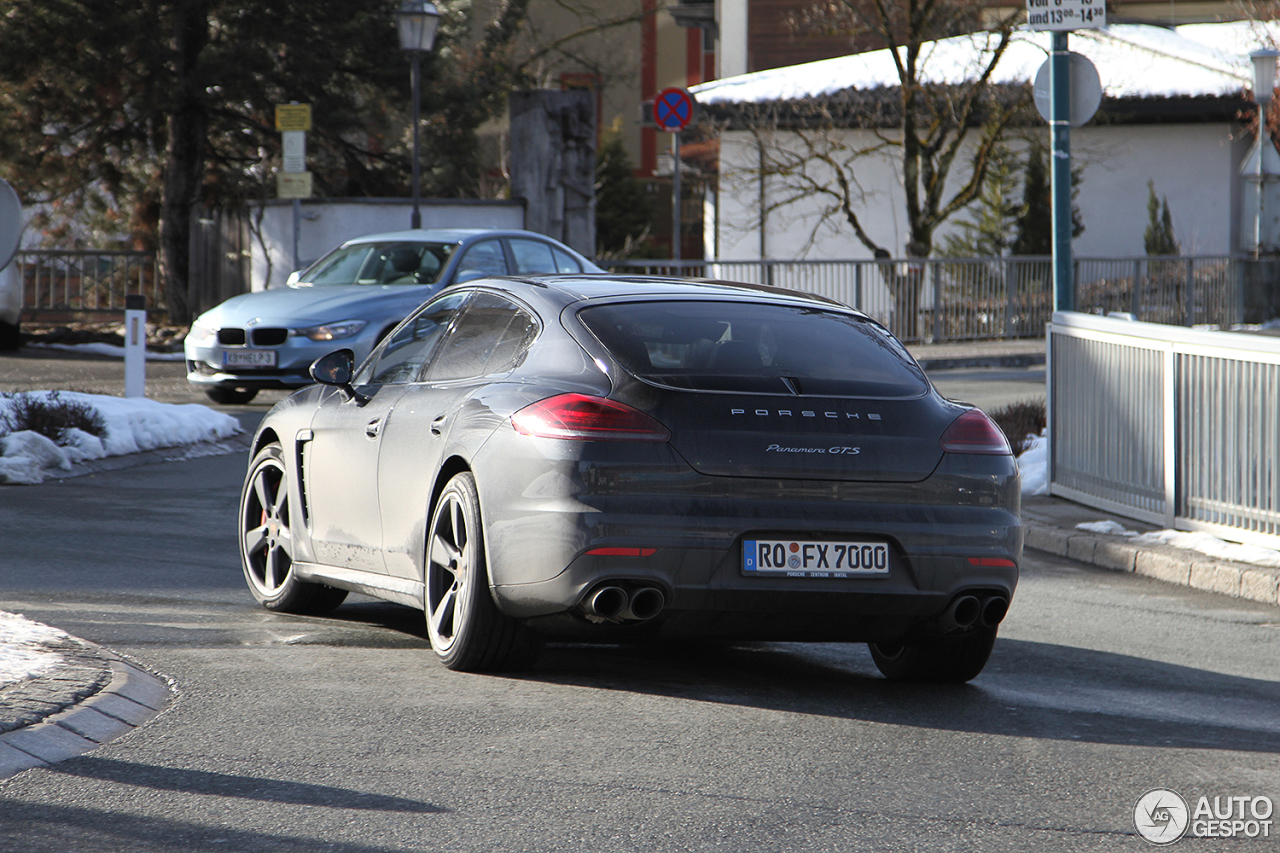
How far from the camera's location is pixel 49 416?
1303 centimetres

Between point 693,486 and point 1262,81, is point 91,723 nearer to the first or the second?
point 693,486

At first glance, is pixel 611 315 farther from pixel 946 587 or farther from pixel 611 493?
pixel 946 587

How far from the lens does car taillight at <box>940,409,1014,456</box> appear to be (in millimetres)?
6051

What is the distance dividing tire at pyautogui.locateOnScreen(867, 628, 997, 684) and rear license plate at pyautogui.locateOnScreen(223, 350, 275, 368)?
10.4 metres

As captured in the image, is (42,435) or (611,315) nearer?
(611,315)

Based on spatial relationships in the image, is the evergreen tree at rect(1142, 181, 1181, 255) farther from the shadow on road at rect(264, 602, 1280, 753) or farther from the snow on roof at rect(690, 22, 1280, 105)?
the shadow on road at rect(264, 602, 1280, 753)

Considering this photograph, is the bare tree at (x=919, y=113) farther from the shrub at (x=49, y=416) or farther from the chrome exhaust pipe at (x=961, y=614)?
the chrome exhaust pipe at (x=961, y=614)

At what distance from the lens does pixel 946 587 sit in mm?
5934

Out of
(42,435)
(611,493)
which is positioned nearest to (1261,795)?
(611,493)

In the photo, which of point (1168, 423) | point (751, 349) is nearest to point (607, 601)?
point (751, 349)

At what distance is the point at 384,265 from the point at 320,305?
3.90 ft

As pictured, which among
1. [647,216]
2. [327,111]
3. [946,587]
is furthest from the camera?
[647,216]

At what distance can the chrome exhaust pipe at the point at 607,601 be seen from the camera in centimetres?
568

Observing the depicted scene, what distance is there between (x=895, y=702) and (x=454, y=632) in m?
1.56
